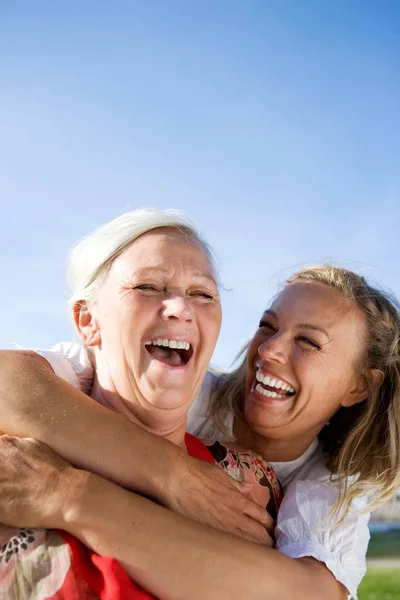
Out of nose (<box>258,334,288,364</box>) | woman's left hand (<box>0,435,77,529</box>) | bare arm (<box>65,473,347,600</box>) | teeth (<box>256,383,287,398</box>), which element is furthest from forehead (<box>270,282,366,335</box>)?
woman's left hand (<box>0,435,77,529</box>)

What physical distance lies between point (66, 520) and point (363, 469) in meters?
1.64

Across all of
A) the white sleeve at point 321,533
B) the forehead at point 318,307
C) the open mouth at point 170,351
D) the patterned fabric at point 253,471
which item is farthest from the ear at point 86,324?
the forehead at point 318,307

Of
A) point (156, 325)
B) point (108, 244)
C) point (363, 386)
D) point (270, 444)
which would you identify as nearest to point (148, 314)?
point (156, 325)

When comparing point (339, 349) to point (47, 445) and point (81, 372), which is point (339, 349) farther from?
point (47, 445)

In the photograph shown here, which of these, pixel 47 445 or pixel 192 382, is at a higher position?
pixel 192 382

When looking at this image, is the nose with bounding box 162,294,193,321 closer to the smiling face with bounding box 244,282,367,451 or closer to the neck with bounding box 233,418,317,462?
the smiling face with bounding box 244,282,367,451

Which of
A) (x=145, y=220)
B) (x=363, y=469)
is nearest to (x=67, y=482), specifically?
(x=145, y=220)

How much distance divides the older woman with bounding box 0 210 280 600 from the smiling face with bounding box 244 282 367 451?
25.5 inches

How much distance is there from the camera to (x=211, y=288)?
2475 millimetres

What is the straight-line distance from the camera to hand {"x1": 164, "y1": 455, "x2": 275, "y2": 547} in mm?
2135

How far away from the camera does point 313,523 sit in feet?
7.75

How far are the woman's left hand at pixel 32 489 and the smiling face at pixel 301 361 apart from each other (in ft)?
4.47

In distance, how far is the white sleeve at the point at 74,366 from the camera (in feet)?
8.43

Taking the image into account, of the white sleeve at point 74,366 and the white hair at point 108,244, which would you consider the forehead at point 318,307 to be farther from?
the white sleeve at point 74,366
